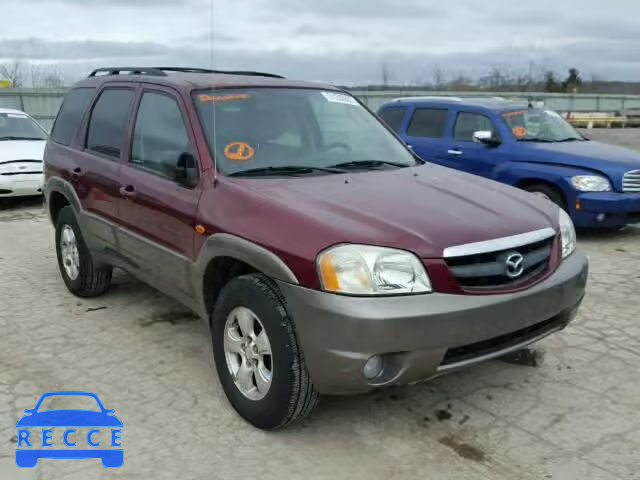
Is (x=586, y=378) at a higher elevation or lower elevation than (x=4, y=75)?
lower

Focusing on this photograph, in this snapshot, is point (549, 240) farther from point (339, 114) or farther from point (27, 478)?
point (27, 478)

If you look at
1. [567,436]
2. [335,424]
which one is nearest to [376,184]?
[335,424]

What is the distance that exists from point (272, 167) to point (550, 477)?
2.16m

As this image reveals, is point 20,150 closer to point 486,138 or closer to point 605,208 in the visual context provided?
point 486,138

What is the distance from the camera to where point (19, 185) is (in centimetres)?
949

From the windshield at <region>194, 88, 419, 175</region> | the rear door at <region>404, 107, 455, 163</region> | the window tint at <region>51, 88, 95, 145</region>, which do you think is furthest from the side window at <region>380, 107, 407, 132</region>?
the window tint at <region>51, 88, 95, 145</region>

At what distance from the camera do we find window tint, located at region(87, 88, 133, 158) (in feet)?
14.9

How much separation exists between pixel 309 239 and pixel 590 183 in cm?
545

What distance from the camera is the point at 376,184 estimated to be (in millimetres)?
3623

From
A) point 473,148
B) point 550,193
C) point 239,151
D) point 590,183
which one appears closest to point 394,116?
point 473,148

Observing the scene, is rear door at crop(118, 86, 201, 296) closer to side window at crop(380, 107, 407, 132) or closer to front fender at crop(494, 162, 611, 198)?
front fender at crop(494, 162, 611, 198)

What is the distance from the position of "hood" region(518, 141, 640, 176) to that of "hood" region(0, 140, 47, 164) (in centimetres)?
709

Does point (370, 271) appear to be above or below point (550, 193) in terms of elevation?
above

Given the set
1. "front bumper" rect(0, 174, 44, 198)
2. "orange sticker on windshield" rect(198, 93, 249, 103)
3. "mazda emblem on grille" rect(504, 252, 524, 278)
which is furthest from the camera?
→ "front bumper" rect(0, 174, 44, 198)
